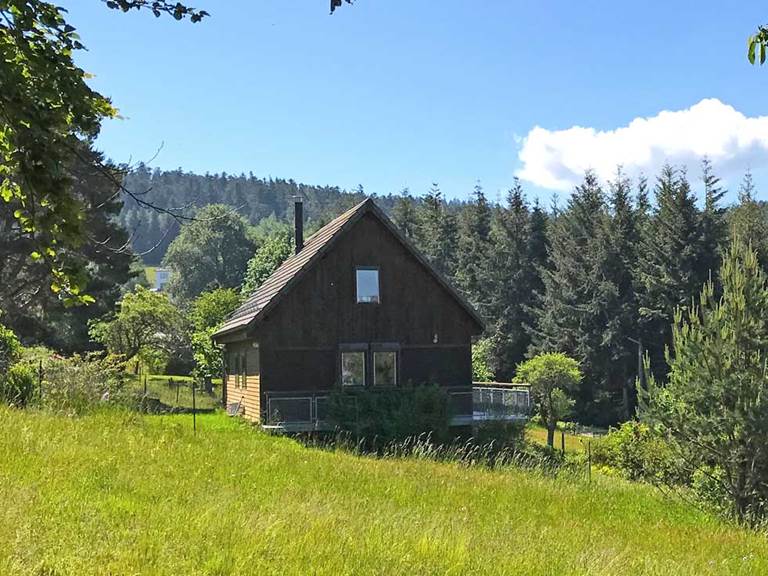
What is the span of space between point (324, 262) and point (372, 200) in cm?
276

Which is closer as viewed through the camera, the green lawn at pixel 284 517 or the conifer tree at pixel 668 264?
the green lawn at pixel 284 517

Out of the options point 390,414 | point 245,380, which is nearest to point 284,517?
point 390,414

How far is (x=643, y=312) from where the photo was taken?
4809 centimetres

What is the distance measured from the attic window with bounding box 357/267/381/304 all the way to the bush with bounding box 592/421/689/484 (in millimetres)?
9615

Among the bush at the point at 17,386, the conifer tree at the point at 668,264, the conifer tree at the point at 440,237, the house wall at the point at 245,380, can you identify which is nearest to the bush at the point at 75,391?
the bush at the point at 17,386

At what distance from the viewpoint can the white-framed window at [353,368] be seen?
25.2m

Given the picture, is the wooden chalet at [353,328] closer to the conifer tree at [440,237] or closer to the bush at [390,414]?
the bush at [390,414]

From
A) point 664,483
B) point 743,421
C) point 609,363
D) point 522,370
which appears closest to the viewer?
point 743,421

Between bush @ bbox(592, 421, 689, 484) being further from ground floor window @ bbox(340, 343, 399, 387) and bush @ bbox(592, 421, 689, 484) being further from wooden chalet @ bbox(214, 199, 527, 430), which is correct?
ground floor window @ bbox(340, 343, 399, 387)

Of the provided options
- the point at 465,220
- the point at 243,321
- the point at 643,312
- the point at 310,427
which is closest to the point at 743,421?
the point at 310,427

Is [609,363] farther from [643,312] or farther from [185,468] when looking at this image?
[185,468]

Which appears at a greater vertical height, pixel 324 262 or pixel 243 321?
pixel 324 262

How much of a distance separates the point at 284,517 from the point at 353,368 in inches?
738

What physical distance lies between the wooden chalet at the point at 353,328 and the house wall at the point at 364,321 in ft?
0.11
